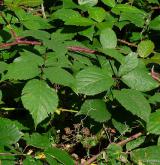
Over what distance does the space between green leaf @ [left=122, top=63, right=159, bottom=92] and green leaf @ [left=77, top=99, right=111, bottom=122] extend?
0.58ft

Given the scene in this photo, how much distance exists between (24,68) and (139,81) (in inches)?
20.6

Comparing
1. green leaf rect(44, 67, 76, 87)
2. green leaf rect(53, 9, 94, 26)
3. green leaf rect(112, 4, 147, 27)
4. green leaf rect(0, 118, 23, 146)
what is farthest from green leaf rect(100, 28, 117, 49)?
green leaf rect(0, 118, 23, 146)

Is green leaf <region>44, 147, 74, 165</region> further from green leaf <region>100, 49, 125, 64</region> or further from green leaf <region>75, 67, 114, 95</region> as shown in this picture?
green leaf <region>100, 49, 125, 64</region>

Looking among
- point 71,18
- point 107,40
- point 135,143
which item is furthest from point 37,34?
point 135,143

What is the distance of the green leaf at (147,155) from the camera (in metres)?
1.76

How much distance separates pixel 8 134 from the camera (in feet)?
5.36

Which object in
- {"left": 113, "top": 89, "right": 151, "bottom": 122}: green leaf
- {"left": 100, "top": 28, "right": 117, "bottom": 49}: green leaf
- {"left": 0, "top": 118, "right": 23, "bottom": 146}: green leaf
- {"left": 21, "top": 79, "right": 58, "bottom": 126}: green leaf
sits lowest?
{"left": 0, "top": 118, "right": 23, "bottom": 146}: green leaf

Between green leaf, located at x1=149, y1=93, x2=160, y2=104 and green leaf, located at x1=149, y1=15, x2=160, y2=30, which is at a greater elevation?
green leaf, located at x1=149, y1=15, x2=160, y2=30

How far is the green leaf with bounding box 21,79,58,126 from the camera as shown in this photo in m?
1.49

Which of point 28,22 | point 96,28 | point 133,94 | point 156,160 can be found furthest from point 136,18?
point 156,160

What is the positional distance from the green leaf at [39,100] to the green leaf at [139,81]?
0.38m

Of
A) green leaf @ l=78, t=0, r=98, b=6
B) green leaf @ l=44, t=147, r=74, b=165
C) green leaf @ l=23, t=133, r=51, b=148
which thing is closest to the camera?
green leaf @ l=44, t=147, r=74, b=165

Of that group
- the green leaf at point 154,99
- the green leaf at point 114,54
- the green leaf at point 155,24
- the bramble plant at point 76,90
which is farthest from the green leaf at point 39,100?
the green leaf at point 155,24

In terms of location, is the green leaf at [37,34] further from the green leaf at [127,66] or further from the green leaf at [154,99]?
the green leaf at [154,99]
